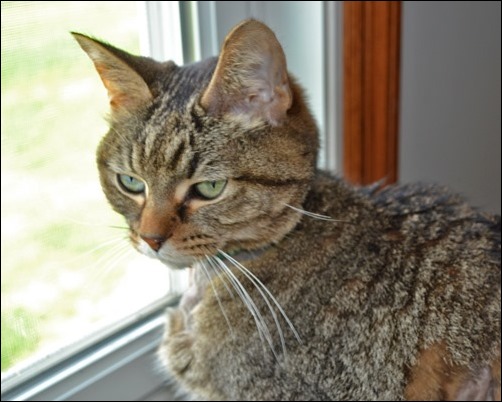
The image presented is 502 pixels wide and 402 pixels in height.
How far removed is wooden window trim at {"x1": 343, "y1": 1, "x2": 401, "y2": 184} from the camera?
151 cm

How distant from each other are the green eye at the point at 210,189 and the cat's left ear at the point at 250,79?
9 centimetres

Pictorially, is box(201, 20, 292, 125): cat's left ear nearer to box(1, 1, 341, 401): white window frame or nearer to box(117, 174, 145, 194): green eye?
box(117, 174, 145, 194): green eye

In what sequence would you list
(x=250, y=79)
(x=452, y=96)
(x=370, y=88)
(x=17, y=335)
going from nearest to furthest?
(x=250, y=79) → (x=17, y=335) → (x=370, y=88) → (x=452, y=96)

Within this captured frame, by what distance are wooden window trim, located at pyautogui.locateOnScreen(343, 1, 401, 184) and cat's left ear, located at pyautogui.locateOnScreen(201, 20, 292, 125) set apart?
57 cm

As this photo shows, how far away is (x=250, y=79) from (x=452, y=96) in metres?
1.04

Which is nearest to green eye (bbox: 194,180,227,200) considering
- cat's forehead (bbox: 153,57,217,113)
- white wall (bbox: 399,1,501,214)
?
cat's forehead (bbox: 153,57,217,113)

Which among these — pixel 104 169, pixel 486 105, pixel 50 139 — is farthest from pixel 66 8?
pixel 486 105

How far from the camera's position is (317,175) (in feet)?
3.74

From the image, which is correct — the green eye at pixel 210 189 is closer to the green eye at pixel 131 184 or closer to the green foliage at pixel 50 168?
the green eye at pixel 131 184

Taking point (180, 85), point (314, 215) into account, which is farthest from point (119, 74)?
point (314, 215)

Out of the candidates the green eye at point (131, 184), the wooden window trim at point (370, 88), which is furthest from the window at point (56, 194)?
the wooden window trim at point (370, 88)

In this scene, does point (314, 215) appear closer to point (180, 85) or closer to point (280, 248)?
point (280, 248)

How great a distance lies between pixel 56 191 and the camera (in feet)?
4.20

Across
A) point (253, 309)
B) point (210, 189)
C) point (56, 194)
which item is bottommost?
point (253, 309)
